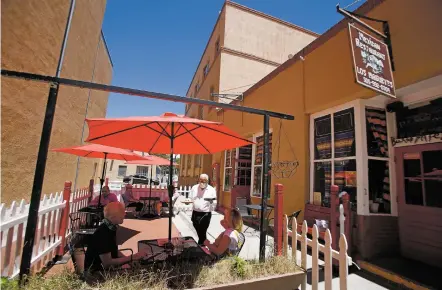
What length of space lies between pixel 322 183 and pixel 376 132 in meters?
1.64

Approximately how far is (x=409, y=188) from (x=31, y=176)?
8253mm

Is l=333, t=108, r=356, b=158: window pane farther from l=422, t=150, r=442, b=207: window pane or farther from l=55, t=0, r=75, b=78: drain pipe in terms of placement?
l=55, t=0, r=75, b=78: drain pipe

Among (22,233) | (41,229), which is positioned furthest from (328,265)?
(41,229)

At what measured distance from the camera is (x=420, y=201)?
13.9ft

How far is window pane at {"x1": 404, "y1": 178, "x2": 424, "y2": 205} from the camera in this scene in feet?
14.0

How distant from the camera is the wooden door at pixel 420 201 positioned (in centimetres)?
396

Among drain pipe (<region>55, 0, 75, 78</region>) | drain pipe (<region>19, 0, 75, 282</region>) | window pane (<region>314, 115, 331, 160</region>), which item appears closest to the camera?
drain pipe (<region>19, 0, 75, 282</region>)

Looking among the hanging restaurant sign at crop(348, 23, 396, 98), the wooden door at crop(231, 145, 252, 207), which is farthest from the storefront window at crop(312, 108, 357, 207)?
Result: the wooden door at crop(231, 145, 252, 207)

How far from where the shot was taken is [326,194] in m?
5.56

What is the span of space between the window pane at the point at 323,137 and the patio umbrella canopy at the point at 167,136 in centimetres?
270

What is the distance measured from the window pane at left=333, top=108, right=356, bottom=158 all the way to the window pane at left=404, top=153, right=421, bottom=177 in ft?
2.89

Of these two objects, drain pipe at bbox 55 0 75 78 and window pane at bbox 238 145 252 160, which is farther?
window pane at bbox 238 145 252 160

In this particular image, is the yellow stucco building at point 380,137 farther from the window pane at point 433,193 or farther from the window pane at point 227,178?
the window pane at point 227,178

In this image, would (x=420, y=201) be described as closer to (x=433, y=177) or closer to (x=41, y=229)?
(x=433, y=177)
